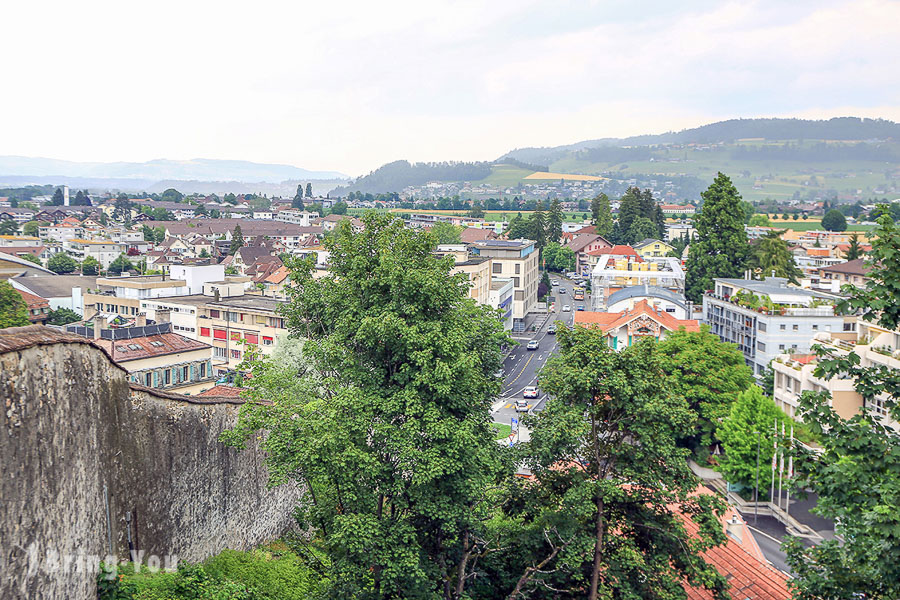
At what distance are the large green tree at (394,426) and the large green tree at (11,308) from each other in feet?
127

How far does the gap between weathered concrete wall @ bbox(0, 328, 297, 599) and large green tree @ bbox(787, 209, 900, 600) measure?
976 centimetres

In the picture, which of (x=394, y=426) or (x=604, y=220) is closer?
(x=394, y=426)

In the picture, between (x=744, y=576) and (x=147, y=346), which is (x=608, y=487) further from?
(x=147, y=346)

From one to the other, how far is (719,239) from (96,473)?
165 feet

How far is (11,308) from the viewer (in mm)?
48406

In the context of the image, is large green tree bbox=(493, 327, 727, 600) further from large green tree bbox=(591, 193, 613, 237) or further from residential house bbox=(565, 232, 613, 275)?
large green tree bbox=(591, 193, 613, 237)

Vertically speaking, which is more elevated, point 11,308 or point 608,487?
point 608,487

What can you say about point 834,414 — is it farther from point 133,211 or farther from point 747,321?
point 133,211

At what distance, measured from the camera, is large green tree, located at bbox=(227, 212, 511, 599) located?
12898 millimetres

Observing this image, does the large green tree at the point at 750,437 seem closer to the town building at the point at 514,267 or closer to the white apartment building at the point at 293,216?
the town building at the point at 514,267

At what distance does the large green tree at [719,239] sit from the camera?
54906 mm

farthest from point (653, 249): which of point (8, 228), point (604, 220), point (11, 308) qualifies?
point (8, 228)

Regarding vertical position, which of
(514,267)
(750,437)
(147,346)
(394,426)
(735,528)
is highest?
(394,426)

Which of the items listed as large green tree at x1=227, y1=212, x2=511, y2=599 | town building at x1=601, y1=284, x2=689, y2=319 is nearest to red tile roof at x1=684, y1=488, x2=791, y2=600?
large green tree at x1=227, y1=212, x2=511, y2=599
